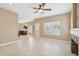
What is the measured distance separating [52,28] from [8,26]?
3.58 ft

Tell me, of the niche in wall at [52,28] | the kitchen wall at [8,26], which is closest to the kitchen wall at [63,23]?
the niche in wall at [52,28]

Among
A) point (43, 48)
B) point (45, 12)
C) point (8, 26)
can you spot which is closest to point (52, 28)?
point (45, 12)

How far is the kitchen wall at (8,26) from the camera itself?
3074mm

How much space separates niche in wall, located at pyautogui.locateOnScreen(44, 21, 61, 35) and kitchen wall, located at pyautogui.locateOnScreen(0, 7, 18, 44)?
0.72 metres

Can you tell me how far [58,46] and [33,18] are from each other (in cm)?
90

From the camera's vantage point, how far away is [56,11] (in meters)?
2.82

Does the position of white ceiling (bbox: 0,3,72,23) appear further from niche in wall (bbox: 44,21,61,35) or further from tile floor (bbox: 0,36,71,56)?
tile floor (bbox: 0,36,71,56)

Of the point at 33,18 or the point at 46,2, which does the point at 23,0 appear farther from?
the point at 33,18

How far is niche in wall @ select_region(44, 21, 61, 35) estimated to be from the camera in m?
2.87

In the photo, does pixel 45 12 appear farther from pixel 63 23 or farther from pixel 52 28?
pixel 63 23

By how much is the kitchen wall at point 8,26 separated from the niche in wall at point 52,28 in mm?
716

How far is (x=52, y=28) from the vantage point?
2982mm

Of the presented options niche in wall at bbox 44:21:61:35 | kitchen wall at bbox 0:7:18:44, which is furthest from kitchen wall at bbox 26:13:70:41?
kitchen wall at bbox 0:7:18:44

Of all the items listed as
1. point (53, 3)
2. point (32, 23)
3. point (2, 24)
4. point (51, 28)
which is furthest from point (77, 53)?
point (2, 24)
